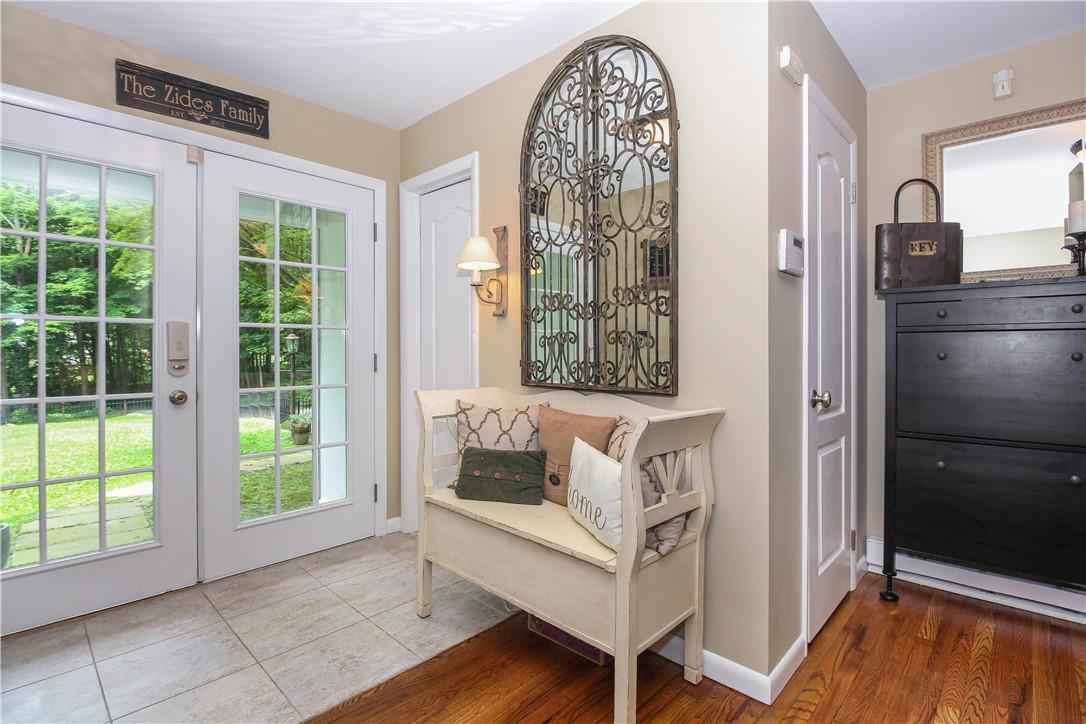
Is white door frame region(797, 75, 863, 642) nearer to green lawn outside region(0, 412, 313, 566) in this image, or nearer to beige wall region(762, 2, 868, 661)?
beige wall region(762, 2, 868, 661)

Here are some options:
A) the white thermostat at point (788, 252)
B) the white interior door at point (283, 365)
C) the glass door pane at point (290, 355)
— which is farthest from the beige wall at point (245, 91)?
the white thermostat at point (788, 252)

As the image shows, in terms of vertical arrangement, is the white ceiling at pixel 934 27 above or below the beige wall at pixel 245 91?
above

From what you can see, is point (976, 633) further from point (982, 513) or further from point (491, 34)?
point (491, 34)

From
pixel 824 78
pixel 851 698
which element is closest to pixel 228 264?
pixel 824 78

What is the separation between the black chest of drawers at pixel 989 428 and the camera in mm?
1906

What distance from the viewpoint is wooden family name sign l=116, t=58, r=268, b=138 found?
2299 millimetres

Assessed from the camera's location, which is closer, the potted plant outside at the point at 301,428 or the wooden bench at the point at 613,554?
the wooden bench at the point at 613,554

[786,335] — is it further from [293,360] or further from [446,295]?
[293,360]

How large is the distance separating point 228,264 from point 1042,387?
3487mm

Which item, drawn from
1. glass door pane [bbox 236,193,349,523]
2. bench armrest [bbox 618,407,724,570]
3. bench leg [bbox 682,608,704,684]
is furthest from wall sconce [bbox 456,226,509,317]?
bench leg [bbox 682,608,704,684]

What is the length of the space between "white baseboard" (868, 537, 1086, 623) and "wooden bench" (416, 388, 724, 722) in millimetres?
1453

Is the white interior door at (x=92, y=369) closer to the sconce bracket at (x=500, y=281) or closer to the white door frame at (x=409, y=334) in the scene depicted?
the white door frame at (x=409, y=334)

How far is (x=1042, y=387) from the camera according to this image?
1.95 m

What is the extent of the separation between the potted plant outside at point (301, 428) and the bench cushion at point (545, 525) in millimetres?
1093
